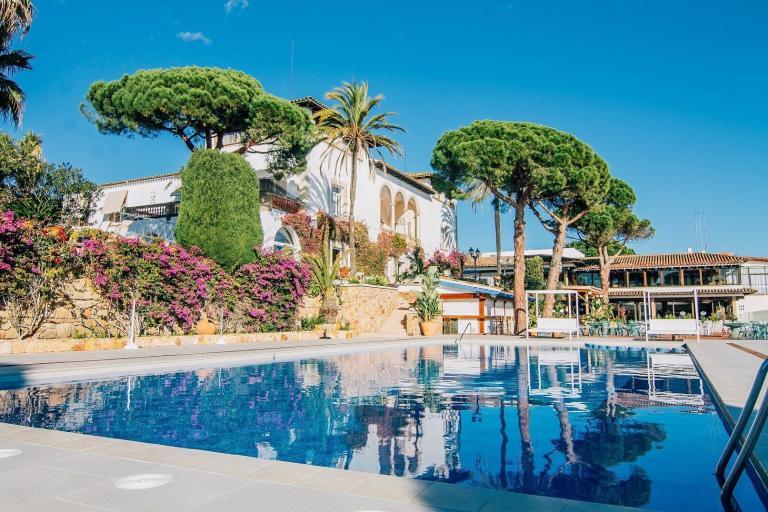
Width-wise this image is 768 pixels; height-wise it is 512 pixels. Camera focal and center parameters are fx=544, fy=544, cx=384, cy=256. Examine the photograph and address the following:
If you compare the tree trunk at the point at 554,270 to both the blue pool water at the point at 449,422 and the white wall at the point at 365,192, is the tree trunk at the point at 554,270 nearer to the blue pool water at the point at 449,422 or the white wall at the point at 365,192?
the white wall at the point at 365,192

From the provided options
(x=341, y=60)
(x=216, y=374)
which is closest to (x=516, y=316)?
(x=341, y=60)

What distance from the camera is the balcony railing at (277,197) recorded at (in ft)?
82.9

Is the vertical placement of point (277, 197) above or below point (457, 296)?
above

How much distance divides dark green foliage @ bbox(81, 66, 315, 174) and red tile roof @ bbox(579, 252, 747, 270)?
105 ft

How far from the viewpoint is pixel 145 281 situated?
15164 millimetres

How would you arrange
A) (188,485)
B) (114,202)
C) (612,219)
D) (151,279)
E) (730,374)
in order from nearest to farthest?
(188,485) → (730,374) → (151,279) → (114,202) → (612,219)

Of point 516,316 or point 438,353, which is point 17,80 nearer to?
point 438,353

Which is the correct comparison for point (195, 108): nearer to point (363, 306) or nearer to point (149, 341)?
point (149, 341)

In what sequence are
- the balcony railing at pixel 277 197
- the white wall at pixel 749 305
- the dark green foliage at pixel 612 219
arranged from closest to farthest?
the balcony railing at pixel 277 197, the dark green foliage at pixel 612 219, the white wall at pixel 749 305

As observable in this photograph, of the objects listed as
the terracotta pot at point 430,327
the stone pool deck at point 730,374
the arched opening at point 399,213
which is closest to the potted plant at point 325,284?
the terracotta pot at point 430,327

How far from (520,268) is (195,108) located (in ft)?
49.1

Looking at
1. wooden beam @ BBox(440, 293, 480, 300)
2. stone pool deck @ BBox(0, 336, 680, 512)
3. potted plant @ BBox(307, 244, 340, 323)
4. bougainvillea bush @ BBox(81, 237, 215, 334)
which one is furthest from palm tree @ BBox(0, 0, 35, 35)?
wooden beam @ BBox(440, 293, 480, 300)

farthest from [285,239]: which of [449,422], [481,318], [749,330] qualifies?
[449,422]

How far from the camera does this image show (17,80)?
16875 mm
